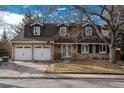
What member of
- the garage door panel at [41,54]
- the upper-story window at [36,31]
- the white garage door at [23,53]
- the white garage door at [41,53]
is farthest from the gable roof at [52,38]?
the garage door panel at [41,54]

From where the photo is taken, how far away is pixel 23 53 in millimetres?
41969

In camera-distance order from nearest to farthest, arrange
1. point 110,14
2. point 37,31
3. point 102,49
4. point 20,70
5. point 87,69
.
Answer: point 20,70, point 87,69, point 110,14, point 102,49, point 37,31

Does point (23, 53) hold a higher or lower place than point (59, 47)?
lower

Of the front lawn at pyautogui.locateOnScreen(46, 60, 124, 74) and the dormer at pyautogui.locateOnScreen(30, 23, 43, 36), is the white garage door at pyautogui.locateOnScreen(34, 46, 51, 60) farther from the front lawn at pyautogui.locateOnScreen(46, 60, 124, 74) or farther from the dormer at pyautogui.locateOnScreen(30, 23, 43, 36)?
the front lawn at pyautogui.locateOnScreen(46, 60, 124, 74)

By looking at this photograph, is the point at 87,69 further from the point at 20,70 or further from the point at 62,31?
the point at 62,31

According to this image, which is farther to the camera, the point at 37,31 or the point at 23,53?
the point at 37,31

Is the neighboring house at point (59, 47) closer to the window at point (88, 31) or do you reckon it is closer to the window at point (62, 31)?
the window at point (88, 31)

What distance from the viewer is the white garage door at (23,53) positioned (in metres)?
41.9

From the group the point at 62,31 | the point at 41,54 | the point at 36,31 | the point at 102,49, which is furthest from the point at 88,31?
the point at 41,54

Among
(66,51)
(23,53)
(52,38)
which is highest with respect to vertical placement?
(52,38)

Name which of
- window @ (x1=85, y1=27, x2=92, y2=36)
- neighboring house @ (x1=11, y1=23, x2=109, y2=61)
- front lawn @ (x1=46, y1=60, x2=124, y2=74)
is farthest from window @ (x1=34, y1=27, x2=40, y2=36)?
front lawn @ (x1=46, y1=60, x2=124, y2=74)
